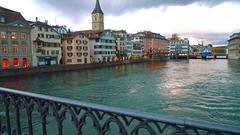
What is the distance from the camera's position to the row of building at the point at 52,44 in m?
46.9

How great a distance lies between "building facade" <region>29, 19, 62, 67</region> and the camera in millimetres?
52875

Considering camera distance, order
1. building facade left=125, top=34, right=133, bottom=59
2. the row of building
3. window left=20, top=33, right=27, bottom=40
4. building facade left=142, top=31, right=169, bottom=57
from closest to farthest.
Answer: the row of building, window left=20, top=33, right=27, bottom=40, building facade left=125, top=34, right=133, bottom=59, building facade left=142, top=31, right=169, bottom=57

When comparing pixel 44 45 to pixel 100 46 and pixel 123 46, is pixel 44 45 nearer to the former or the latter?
pixel 100 46

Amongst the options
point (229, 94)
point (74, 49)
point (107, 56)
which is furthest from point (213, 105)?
point (107, 56)

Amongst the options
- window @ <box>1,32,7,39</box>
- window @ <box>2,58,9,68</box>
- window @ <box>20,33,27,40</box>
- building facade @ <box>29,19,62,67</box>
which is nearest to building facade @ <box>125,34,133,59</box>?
building facade @ <box>29,19,62,67</box>

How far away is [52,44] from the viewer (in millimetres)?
57906

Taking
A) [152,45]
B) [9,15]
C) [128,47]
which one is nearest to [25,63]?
[9,15]

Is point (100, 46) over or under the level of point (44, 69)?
over

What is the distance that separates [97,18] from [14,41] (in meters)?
58.1

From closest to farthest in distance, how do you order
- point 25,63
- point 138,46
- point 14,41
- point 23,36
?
point 14,41, point 23,36, point 25,63, point 138,46

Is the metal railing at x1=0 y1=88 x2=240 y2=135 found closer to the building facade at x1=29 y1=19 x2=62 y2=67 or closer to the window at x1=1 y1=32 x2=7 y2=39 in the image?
the window at x1=1 y1=32 x2=7 y2=39

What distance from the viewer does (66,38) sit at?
216ft

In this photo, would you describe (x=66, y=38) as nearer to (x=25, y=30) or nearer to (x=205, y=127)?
(x=25, y=30)

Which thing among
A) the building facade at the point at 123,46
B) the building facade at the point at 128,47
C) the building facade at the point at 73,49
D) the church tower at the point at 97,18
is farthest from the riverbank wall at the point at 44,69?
the church tower at the point at 97,18
